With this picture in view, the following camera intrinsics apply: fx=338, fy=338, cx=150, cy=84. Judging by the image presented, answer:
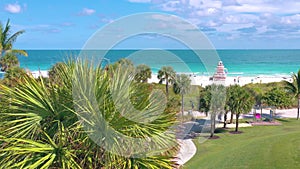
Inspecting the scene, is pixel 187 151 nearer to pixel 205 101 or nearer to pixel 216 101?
pixel 216 101

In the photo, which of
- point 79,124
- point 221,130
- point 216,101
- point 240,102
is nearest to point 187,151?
point 216,101

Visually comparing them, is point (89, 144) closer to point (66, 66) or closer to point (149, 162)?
point (149, 162)

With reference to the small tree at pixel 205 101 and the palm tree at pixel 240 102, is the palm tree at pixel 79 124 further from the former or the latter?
the palm tree at pixel 240 102

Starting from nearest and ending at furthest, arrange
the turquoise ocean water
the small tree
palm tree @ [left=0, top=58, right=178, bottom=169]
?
palm tree @ [left=0, top=58, right=178, bottom=169] < the turquoise ocean water < the small tree

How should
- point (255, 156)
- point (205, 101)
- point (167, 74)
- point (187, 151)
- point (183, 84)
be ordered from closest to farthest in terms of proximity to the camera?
point (255, 156), point (187, 151), point (205, 101), point (183, 84), point (167, 74)

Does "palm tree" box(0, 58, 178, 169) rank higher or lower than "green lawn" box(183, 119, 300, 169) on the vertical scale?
higher

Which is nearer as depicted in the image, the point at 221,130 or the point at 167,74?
the point at 221,130

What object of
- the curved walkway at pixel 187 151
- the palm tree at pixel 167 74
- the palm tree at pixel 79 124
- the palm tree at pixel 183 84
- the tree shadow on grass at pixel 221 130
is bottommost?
the curved walkway at pixel 187 151

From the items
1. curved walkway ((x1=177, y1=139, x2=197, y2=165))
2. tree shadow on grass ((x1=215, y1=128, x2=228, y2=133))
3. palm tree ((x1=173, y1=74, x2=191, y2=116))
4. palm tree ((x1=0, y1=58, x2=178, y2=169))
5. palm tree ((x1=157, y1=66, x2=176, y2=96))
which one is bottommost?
curved walkway ((x1=177, y1=139, x2=197, y2=165))

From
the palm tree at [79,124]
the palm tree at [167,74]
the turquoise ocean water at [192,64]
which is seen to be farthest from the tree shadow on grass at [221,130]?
the palm tree at [79,124]

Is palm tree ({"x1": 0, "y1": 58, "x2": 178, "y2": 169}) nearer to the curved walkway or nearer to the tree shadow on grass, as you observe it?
the curved walkway

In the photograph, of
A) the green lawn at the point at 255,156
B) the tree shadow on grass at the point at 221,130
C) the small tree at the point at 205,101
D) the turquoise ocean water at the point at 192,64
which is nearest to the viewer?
the turquoise ocean water at the point at 192,64

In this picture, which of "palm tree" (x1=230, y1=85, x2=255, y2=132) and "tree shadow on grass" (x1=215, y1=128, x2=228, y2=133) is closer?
"palm tree" (x1=230, y1=85, x2=255, y2=132)

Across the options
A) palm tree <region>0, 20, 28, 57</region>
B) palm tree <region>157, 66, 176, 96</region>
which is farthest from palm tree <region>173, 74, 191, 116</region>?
palm tree <region>0, 20, 28, 57</region>
